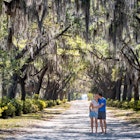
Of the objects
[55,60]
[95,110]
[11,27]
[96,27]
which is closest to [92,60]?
[55,60]

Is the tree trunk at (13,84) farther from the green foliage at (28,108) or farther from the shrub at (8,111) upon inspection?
the shrub at (8,111)

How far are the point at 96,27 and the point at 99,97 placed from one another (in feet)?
33.4

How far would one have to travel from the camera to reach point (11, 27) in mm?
16078

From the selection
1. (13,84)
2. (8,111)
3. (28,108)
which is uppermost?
(13,84)

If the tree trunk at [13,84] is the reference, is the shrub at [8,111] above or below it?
below

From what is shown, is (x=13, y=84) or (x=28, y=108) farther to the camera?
(x=28, y=108)

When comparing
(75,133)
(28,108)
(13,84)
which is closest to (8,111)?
(13,84)

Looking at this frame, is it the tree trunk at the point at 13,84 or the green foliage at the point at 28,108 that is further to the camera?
the green foliage at the point at 28,108

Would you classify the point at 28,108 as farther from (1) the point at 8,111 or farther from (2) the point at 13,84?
(1) the point at 8,111

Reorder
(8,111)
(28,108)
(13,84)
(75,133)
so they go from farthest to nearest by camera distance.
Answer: (28,108)
(13,84)
(8,111)
(75,133)

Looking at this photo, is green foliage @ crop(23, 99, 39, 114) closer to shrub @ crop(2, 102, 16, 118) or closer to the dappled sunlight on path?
shrub @ crop(2, 102, 16, 118)

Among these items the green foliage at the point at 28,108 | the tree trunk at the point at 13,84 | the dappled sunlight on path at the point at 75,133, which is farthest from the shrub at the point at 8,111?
the green foliage at the point at 28,108

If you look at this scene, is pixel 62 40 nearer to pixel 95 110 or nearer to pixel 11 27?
pixel 11 27

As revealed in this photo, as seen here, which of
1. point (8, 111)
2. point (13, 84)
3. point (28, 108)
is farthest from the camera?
point (28, 108)
